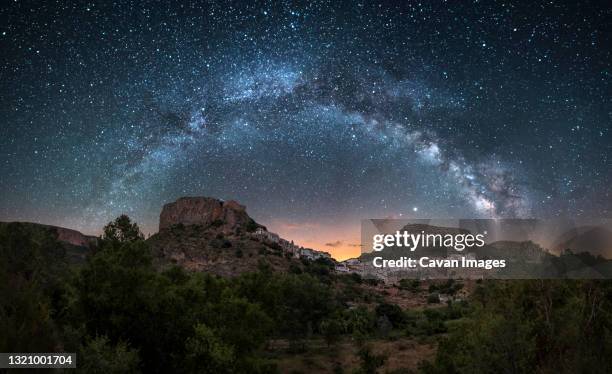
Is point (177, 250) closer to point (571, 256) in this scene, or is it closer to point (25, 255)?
point (25, 255)

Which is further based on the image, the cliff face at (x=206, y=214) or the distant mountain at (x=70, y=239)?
the cliff face at (x=206, y=214)

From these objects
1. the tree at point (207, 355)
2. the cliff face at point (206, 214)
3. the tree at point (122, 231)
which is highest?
the cliff face at point (206, 214)

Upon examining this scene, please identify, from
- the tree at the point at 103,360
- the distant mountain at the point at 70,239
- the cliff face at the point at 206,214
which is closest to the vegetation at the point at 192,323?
the tree at the point at 103,360

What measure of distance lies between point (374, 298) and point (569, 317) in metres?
71.7

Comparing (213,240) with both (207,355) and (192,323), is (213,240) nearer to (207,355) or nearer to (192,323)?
(192,323)

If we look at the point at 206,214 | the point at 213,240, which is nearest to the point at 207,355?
the point at 213,240

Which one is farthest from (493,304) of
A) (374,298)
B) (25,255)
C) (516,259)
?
(374,298)

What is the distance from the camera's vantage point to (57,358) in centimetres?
1438

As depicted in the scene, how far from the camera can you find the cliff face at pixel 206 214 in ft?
442

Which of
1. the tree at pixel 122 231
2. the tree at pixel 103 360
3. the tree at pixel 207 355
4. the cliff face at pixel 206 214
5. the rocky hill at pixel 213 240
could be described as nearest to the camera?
the tree at pixel 103 360

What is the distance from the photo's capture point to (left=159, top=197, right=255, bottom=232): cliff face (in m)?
135

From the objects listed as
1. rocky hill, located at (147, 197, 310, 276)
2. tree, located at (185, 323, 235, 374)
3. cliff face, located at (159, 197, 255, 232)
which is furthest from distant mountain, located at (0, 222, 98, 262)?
cliff face, located at (159, 197, 255, 232)

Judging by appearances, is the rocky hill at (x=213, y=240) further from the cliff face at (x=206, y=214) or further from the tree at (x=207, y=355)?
the tree at (x=207, y=355)

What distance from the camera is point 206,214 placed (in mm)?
141000
